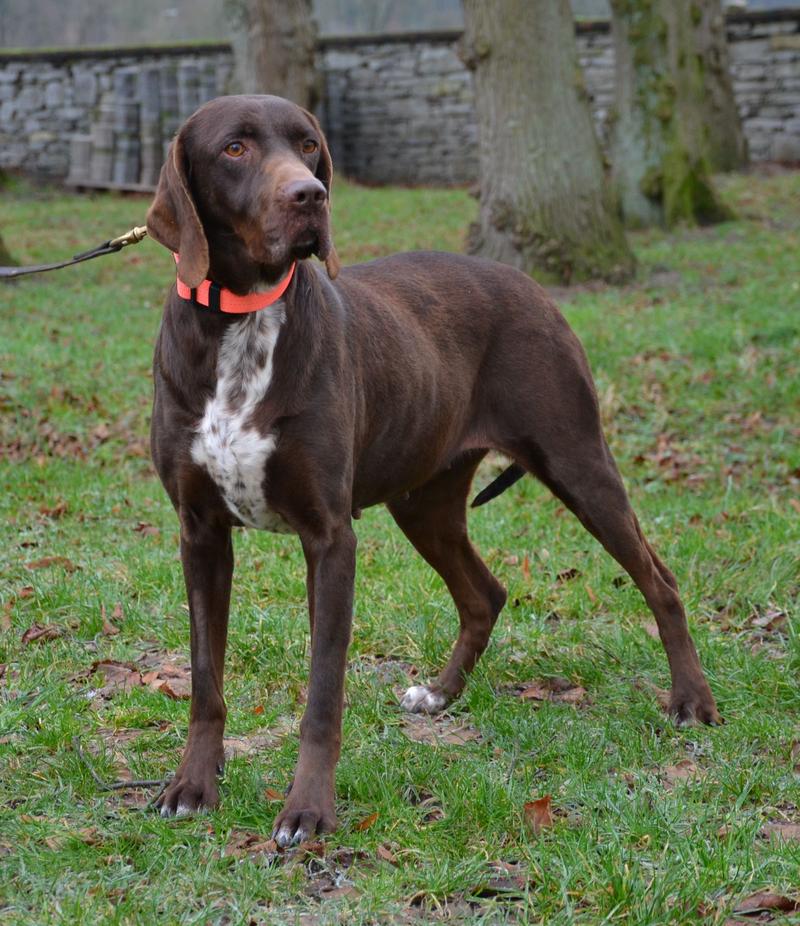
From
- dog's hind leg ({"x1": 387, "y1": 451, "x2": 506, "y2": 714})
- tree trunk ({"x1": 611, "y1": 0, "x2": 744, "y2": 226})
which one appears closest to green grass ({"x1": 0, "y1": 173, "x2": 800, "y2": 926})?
dog's hind leg ({"x1": 387, "y1": 451, "x2": 506, "y2": 714})

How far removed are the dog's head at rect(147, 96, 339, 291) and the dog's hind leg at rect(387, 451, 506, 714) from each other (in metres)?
1.26

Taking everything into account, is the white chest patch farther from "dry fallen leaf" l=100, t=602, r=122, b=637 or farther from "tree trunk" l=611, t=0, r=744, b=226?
"tree trunk" l=611, t=0, r=744, b=226

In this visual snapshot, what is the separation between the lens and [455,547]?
14.7 ft

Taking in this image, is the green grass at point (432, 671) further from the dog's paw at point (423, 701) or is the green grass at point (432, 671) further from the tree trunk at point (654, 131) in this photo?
the tree trunk at point (654, 131)

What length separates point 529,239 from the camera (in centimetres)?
1008

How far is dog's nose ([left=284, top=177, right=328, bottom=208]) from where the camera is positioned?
3.10 metres

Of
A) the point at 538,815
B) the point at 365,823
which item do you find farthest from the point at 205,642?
the point at 538,815

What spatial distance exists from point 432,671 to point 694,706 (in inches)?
38.4

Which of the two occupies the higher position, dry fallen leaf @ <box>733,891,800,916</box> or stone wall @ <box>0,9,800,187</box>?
stone wall @ <box>0,9,800,187</box>

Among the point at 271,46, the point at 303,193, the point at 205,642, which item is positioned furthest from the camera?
the point at 271,46

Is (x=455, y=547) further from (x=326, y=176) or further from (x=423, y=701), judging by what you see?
(x=326, y=176)

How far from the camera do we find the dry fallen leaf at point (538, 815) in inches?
129

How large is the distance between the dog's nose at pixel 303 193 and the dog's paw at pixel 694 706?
6.84ft

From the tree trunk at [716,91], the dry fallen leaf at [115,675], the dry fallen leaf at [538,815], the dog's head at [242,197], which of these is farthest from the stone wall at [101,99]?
the dry fallen leaf at [538,815]
